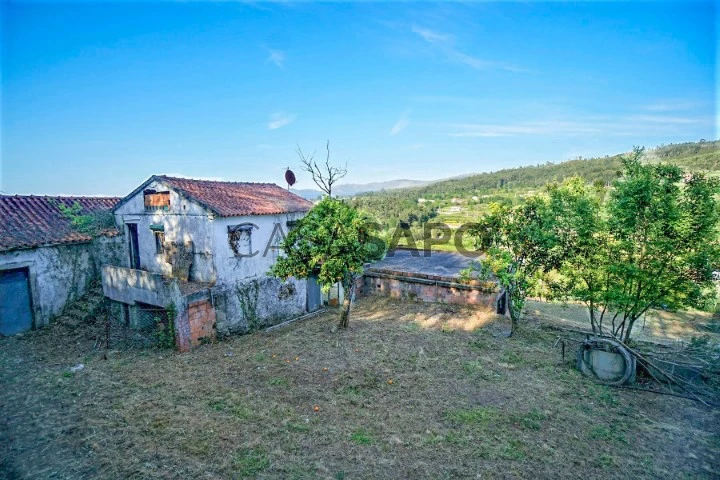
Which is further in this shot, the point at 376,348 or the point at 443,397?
the point at 376,348

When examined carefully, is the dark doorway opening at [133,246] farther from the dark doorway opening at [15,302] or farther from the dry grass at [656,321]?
the dry grass at [656,321]

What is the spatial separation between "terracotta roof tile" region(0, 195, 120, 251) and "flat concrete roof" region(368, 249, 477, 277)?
14994 millimetres

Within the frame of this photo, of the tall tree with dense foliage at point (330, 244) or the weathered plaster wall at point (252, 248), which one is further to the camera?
the weathered plaster wall at point (252, 248)

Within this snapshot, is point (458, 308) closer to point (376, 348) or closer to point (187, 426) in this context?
point (376, 348)

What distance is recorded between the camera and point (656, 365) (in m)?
10.4

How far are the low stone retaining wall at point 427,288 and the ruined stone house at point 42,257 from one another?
1316 cm

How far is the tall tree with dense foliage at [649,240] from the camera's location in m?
9.75

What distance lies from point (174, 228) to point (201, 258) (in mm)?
2067

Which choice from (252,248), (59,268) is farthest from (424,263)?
(59,268)

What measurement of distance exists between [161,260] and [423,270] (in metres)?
13.8

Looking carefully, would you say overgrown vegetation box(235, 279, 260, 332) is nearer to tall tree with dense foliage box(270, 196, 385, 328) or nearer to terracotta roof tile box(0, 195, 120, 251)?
tall tree with dense foliage box(270, 196, 385, 328)

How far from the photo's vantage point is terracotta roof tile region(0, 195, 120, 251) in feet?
45.9

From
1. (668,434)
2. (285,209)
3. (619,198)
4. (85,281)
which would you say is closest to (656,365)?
(668,434)

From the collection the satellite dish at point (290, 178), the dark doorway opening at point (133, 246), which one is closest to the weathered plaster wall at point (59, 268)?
the dark doorway opening at point (133, 246)
